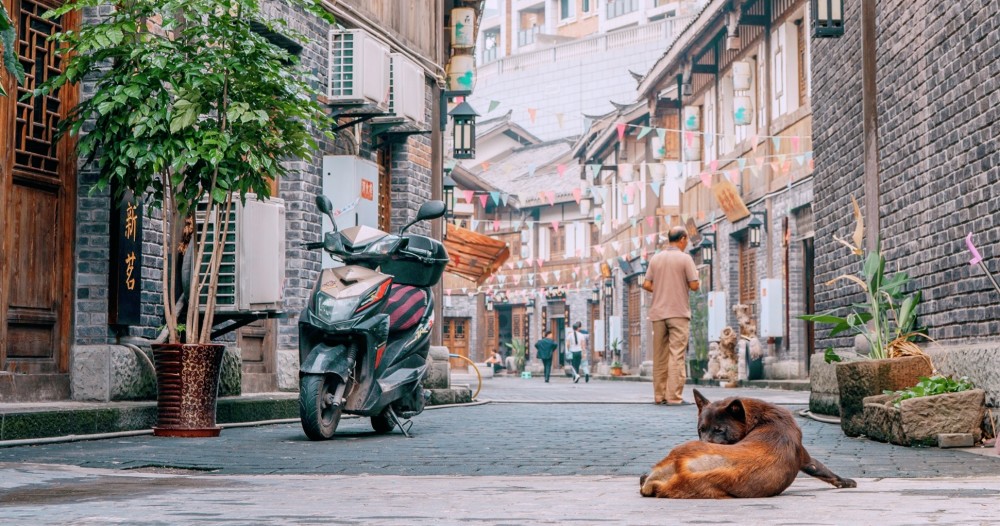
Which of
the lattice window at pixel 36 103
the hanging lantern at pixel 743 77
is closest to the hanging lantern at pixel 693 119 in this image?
the hanging lantern at pixel 743 77

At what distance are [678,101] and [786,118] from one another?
9.70 m

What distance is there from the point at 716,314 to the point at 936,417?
19992 mm

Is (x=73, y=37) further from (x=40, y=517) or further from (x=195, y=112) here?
(x=40, y=517)

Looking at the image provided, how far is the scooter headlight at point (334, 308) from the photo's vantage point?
8102mm

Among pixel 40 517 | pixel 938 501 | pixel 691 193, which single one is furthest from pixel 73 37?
pixel 691 193

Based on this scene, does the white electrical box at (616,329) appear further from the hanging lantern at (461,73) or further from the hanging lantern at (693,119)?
the hanging lantern at (461,73)

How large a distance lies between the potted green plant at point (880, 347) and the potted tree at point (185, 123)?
3.78 metres

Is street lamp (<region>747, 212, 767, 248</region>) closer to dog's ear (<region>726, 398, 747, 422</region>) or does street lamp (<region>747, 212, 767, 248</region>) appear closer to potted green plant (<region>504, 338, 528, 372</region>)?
dog's ear (<region>726, 398, 747, 422</region>)

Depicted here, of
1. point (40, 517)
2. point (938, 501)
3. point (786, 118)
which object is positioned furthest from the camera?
point (786, 118)

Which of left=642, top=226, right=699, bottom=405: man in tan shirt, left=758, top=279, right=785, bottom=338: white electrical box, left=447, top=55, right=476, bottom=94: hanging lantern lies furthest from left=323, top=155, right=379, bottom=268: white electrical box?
left=758, top=279, right=785, bottom=338: white electrical box

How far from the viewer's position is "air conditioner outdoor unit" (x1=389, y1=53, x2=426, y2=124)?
14.9 m

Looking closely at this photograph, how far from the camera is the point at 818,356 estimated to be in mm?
11578

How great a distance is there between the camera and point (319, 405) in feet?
26.3

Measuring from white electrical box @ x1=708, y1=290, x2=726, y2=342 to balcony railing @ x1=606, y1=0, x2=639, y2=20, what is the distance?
1305 inches
